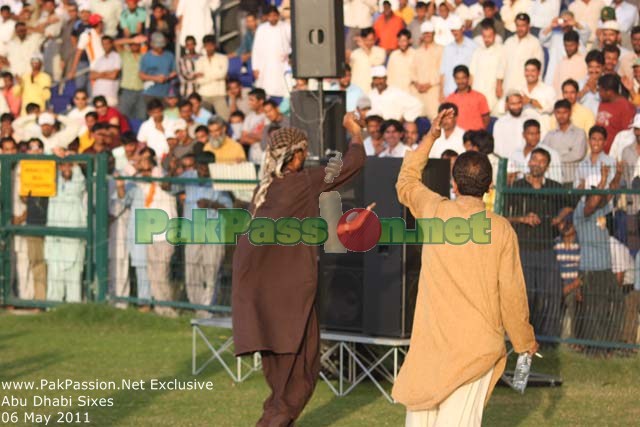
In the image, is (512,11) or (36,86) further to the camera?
(36,86)

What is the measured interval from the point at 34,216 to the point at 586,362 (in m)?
7.42

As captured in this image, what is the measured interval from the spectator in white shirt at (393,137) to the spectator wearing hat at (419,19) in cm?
261

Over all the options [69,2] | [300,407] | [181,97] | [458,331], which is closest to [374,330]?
[300,407]

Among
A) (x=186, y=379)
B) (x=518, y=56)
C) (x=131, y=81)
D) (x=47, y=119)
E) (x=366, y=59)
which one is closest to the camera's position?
(x=186, y=379)

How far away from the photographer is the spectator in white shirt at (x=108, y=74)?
67.1 ft

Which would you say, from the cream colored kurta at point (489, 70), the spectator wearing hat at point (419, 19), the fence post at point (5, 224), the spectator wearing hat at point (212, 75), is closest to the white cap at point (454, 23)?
the spectator wearing hat at point (419, 19)

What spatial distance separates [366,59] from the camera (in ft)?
57.4

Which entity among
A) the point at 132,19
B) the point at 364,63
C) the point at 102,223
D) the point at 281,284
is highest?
the point at 132,19

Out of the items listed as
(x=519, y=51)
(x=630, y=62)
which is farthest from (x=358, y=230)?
(x=519, y=51)

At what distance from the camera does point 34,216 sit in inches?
648

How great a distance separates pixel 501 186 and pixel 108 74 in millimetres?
9447

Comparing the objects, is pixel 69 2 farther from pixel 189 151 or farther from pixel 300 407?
pixel 300 407

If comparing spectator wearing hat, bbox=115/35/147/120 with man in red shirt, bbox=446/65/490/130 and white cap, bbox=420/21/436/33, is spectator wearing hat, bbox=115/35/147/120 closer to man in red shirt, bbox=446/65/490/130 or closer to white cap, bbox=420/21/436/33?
white cap, bbox=420/21/436/33

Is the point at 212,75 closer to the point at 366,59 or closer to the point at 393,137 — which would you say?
the point at 366,59
